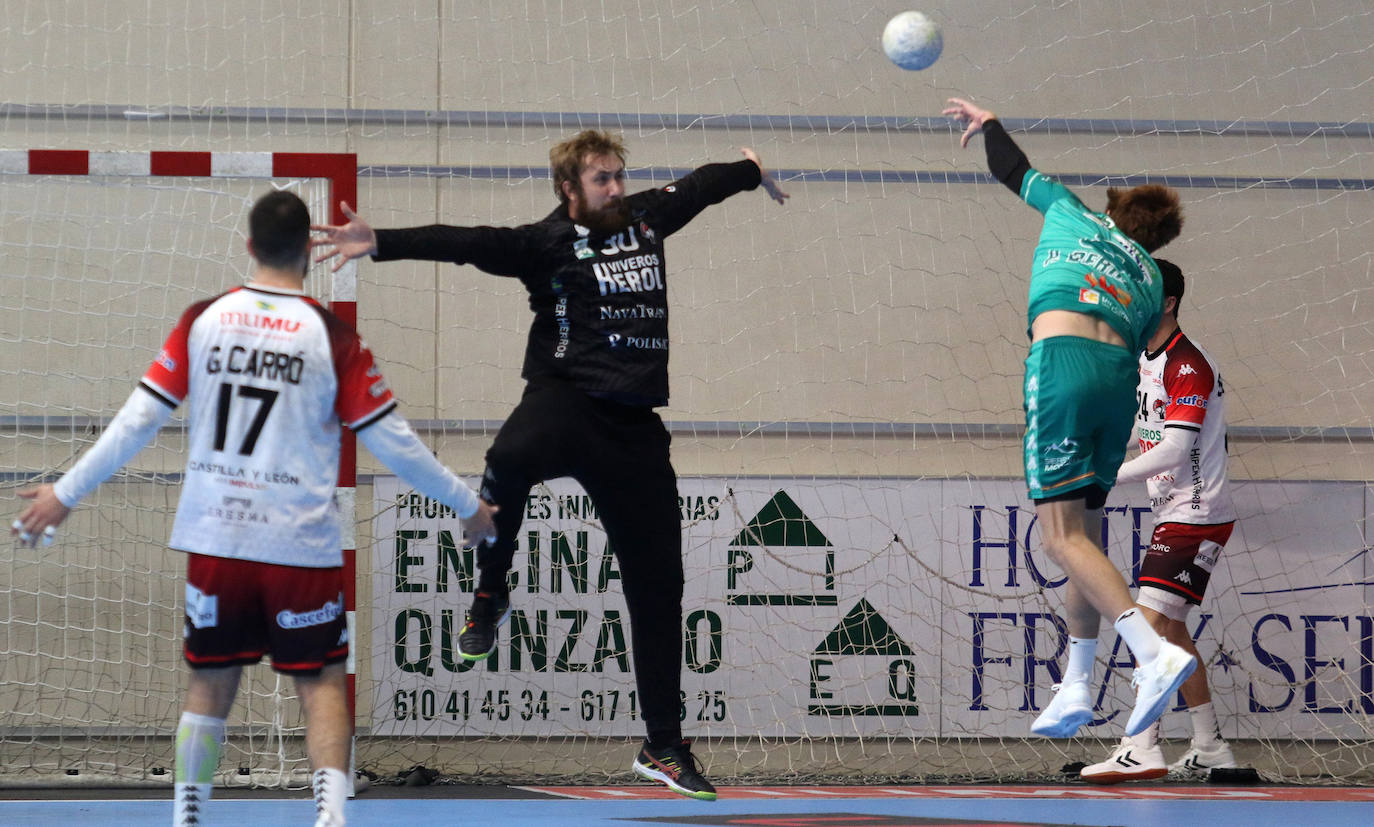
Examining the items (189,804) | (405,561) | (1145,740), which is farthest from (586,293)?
(1145,740)

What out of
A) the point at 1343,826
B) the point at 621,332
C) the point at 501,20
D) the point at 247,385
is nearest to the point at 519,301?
the point at 501,20

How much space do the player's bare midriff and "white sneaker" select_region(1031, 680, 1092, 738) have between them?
1154 millimetres

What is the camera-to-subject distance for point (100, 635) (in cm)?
688

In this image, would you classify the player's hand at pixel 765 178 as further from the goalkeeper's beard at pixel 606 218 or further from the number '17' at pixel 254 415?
the number '17' at pixel 254 415

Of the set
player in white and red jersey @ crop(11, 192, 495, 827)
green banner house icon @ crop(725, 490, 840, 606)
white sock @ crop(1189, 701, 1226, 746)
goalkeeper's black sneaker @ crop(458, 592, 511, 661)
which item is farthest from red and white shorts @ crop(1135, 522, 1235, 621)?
player in white and red jersey @ crop(11, 192, 495, 827)

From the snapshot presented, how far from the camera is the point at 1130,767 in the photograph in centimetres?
638

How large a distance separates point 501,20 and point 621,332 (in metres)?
3.37

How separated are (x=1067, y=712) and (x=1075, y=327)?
1.26 metres

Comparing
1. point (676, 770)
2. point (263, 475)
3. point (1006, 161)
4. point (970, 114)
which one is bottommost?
point (676, 770)

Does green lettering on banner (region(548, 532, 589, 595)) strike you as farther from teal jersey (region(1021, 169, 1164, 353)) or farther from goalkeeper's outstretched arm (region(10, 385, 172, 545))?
goalkeeper's outstretched arm (region(10, 385, 172, 545))

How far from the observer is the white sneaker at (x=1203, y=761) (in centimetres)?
655

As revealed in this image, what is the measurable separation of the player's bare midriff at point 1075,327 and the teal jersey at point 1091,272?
0.02 meters

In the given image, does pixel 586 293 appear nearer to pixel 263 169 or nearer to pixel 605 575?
pixel 263 169

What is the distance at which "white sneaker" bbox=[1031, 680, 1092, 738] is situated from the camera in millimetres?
4426
